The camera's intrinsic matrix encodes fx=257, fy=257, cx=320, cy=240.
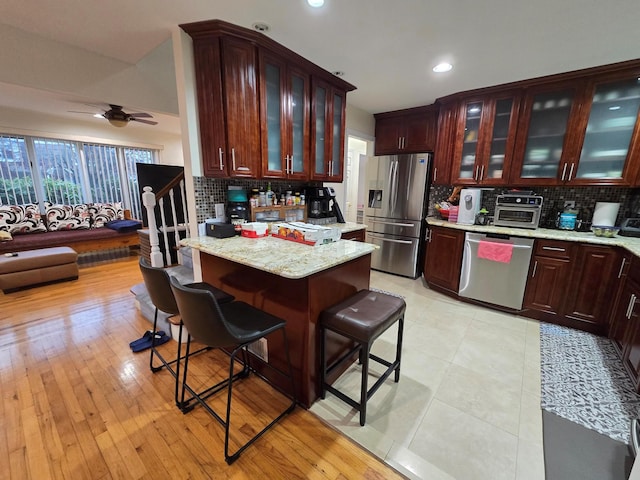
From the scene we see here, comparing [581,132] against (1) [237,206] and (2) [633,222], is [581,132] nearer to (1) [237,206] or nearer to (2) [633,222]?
(2) [633,222]

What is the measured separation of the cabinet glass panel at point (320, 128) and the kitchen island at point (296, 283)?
1.36m

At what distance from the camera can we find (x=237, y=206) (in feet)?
7.70

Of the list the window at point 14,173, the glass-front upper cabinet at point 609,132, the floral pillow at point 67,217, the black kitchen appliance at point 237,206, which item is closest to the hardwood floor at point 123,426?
the black kitchen appliance at point 237,206

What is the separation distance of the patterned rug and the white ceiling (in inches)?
99.0

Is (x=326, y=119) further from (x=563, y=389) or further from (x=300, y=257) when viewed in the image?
(x=563, y=389)

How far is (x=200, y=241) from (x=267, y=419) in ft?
4.19

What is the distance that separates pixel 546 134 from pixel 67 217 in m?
7.45

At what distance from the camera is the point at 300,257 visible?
1521 millimetres

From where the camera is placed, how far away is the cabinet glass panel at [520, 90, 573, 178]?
2721 millimetres

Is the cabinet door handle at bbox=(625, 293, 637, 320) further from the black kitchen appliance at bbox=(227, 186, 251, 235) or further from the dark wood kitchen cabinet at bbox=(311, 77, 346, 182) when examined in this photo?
the black kitchen appliance at bbox=(227, 186, 251, 235)

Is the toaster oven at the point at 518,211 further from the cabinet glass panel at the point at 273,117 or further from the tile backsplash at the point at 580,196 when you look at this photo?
the cabinet glass panel at the point at 273,117

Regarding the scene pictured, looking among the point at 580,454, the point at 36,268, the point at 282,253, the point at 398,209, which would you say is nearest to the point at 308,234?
the point at 282,253

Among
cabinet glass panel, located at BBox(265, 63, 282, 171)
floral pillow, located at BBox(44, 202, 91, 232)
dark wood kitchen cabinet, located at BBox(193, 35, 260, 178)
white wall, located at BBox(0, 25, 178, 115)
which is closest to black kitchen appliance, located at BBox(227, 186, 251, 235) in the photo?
dark wood kitchen cabinet, located at BBox(193, 35, 260, 178)

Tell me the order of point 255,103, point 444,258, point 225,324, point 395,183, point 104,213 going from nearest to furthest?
point 225,324 < point 255,103 < point 444,258 < point 395,183 < point 104,213
